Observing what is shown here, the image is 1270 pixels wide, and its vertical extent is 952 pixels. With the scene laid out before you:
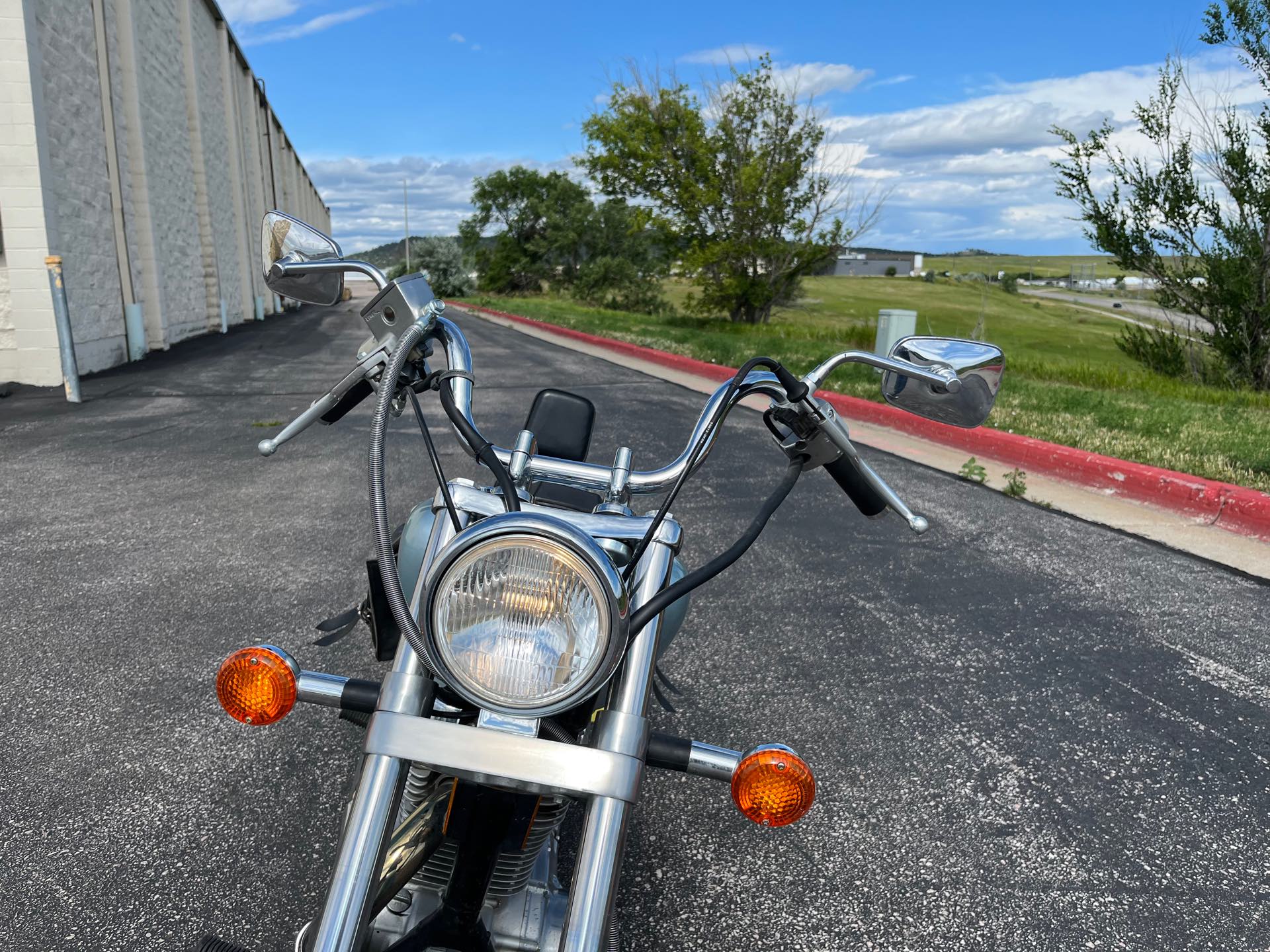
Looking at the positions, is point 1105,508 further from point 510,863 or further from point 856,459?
point 510,863

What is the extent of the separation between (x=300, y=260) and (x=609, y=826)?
1231 millimetres

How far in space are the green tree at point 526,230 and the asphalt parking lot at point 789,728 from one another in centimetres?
6828

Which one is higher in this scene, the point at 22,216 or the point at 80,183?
the point at 80,183

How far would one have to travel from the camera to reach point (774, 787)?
1.46 metres

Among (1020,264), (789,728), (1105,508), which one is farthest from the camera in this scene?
(1020,264)

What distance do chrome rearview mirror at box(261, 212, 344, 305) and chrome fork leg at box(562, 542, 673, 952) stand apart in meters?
0.95

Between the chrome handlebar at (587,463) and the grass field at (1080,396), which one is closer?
the chrome handlebar at (587,463)

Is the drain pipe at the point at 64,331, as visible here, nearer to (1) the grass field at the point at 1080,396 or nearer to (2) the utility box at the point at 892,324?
(1) the grass field at the point at 1080,396

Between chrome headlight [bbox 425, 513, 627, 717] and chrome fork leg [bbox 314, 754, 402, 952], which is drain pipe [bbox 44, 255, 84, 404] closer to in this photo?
chrome fork leg [bbox 314, 754, 402, 952]

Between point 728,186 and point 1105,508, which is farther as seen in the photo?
point 728,186

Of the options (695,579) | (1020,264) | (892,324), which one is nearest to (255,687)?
(695,579)

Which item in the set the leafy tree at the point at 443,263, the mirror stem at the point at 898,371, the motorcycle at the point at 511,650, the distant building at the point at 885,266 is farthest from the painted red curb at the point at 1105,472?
the distant building at the point at 885,266

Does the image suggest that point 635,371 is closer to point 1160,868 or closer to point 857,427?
point 857,427

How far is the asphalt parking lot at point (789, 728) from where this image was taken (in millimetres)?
2375
